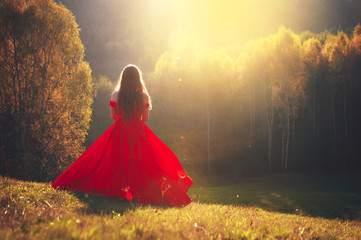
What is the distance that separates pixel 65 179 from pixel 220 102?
23.5 metres

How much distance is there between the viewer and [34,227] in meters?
2.66

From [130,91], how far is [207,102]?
22.2 meters

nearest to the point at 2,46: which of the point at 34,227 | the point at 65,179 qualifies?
the point at 65,179

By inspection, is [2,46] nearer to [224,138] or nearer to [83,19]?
[224,138]

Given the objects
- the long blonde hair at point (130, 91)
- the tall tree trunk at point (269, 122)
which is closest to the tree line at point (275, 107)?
the tall tree trunk at point (269, 122)

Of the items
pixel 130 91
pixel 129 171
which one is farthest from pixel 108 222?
pixel 130 91

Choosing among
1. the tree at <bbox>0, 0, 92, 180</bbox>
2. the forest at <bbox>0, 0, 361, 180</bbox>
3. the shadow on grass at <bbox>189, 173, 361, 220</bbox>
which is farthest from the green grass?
the forest at <bbox>0, 0, 361, 180</bbox>

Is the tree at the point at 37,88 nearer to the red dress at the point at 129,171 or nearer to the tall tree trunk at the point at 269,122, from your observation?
the red dress at the point at 129,171

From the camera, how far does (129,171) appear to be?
5.38 metres

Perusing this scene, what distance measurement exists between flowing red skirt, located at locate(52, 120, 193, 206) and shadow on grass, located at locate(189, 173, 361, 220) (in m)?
5.46

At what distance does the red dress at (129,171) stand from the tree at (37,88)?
913 cm

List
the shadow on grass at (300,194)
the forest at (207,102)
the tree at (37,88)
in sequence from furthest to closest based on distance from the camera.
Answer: the forest at (207,102), the tree at (37,88), the shadow on grass at (300,194)

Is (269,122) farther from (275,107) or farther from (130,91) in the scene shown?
(130,91)

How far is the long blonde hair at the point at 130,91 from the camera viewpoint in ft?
18.2
